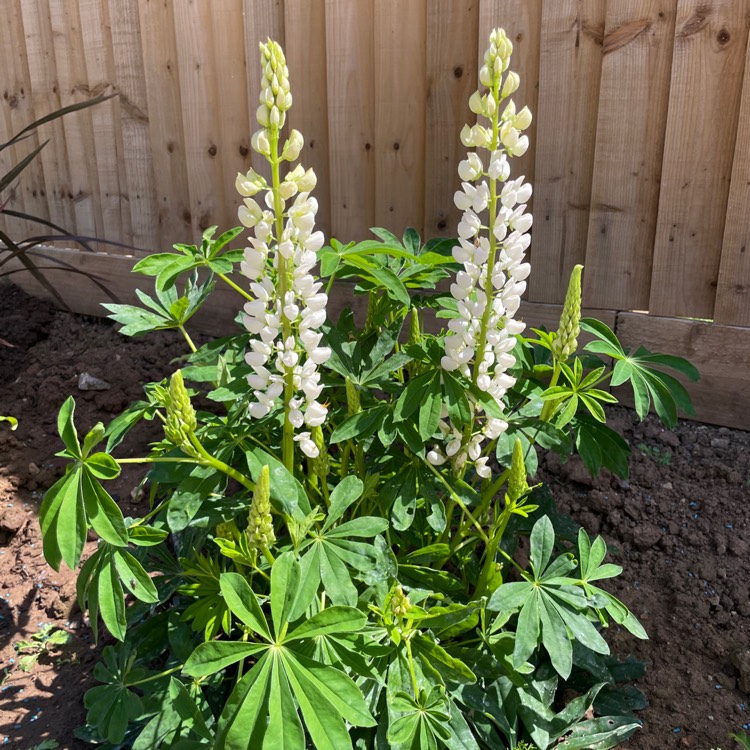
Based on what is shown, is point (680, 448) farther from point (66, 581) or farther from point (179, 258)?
point (66, 581)

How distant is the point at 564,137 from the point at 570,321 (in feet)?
4.23

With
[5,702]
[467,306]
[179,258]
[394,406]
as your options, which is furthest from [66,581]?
[467,306]

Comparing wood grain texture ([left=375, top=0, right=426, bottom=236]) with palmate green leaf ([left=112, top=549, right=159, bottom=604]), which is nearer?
palmate green leaf ([left=112, top=549, right=159, bottom=604])

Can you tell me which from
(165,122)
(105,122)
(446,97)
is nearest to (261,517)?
(446,97)

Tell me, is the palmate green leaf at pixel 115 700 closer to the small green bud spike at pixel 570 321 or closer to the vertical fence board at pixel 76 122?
the small green bud spike at pixel 570 321

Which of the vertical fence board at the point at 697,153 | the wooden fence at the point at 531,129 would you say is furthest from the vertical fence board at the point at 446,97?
the vertical fence board at the point at 697,153

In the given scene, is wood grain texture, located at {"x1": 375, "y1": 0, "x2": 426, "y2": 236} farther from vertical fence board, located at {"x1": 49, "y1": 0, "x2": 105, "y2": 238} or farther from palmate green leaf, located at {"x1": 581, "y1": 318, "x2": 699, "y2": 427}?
vertical fence board, located at {"x1": 49, "y1": 0, "x2": 105, "y2": 238}

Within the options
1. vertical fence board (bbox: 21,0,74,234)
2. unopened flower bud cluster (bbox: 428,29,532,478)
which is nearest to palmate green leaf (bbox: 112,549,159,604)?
unopened flower bud cluster (bbox: 428,29,532,478)

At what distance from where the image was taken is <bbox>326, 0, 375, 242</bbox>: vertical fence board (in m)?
2.91

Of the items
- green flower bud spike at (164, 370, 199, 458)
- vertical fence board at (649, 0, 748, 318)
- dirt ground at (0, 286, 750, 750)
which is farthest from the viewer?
vertical fence board at (649, 0, 748, 318)

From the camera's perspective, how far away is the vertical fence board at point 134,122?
139 inches

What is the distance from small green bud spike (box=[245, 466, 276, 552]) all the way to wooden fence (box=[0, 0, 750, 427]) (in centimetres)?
165

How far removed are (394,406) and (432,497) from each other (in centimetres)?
23

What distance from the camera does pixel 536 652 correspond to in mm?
1894
